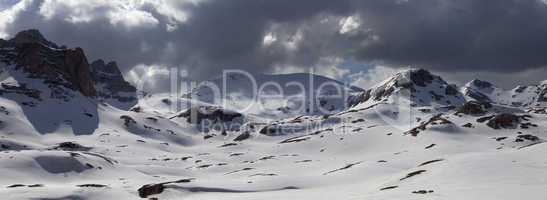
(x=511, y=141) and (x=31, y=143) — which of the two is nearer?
(x=511, y=141)

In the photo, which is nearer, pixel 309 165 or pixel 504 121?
pixel 309 165

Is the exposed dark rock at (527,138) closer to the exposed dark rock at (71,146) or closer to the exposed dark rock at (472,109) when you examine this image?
the exposed dark rock at (472,109)

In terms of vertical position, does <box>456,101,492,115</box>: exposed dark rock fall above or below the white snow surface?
above

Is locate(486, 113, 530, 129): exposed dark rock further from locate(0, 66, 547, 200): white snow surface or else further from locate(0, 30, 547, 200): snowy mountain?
locate(0, 66, 547, 200): white snow surface

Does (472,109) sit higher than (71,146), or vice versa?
(472,109)

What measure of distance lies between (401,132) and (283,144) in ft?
141

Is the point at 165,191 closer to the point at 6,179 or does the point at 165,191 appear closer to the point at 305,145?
the point at 6,179

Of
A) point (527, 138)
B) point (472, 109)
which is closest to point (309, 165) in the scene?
point (527, 138)

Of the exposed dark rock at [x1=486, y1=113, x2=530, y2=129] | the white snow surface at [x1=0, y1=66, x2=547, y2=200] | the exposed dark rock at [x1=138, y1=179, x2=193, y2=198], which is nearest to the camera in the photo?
the white snow surface at [x1=0, y1=66, x2=547, y2=200]

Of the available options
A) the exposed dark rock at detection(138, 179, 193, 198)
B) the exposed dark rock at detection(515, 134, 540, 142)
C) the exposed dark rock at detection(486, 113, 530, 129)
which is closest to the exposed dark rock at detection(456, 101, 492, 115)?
the exposed dark rock at detection(486, 113, 530, 129)

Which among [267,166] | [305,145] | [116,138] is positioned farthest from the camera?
[116,138]

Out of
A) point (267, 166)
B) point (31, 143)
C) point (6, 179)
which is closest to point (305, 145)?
point (267, 166)

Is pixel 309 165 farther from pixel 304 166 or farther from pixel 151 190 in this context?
pixel 151 190

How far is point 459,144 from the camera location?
5546 inches
